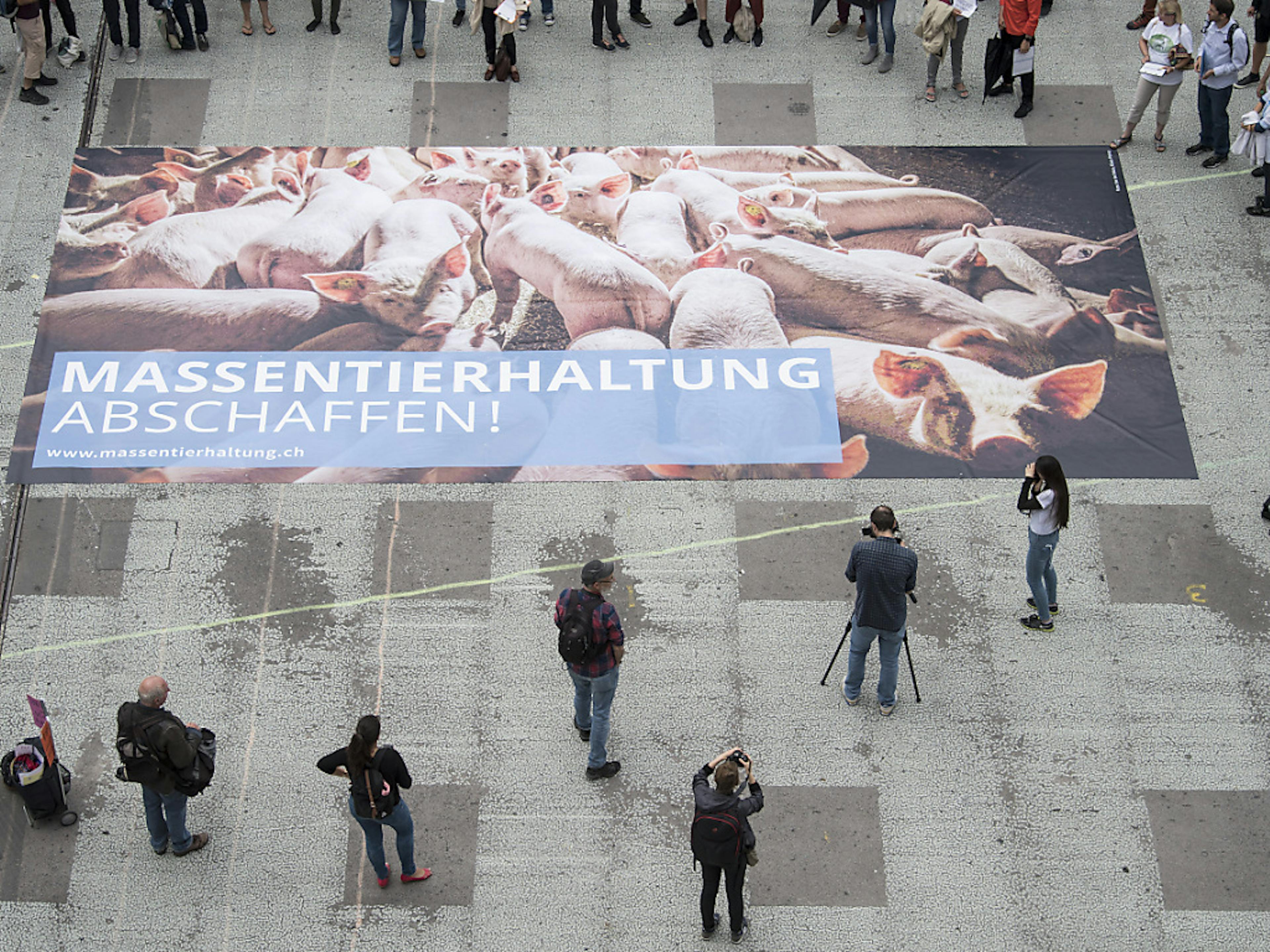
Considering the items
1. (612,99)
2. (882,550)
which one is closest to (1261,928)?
(882,550)

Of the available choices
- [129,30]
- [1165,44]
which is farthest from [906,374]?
[129,30]

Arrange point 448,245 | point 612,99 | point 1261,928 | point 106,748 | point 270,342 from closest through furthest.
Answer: point 1261,928, point 106,748, point 270,342, point 448,245, point 612,99

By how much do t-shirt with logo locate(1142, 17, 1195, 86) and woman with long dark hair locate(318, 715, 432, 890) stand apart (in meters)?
9.11

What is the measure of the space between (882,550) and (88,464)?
19.0ft

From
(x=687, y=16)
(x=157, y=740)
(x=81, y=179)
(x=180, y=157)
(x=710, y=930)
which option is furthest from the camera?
(x=687, y=16)

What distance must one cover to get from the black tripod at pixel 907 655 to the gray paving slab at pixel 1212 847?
1486 mm

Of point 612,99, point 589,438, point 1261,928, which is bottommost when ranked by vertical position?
point 1261,928

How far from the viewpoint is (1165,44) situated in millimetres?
11797

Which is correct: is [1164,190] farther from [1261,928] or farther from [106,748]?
[106,748]

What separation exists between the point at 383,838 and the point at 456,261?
199 inches

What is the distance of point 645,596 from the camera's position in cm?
919

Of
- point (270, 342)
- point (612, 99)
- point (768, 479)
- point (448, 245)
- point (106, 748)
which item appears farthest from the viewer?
point (612, 99)

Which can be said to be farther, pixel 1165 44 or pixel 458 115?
pixel 458 115

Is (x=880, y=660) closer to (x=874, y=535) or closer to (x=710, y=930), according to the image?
(x=874, y=535)
